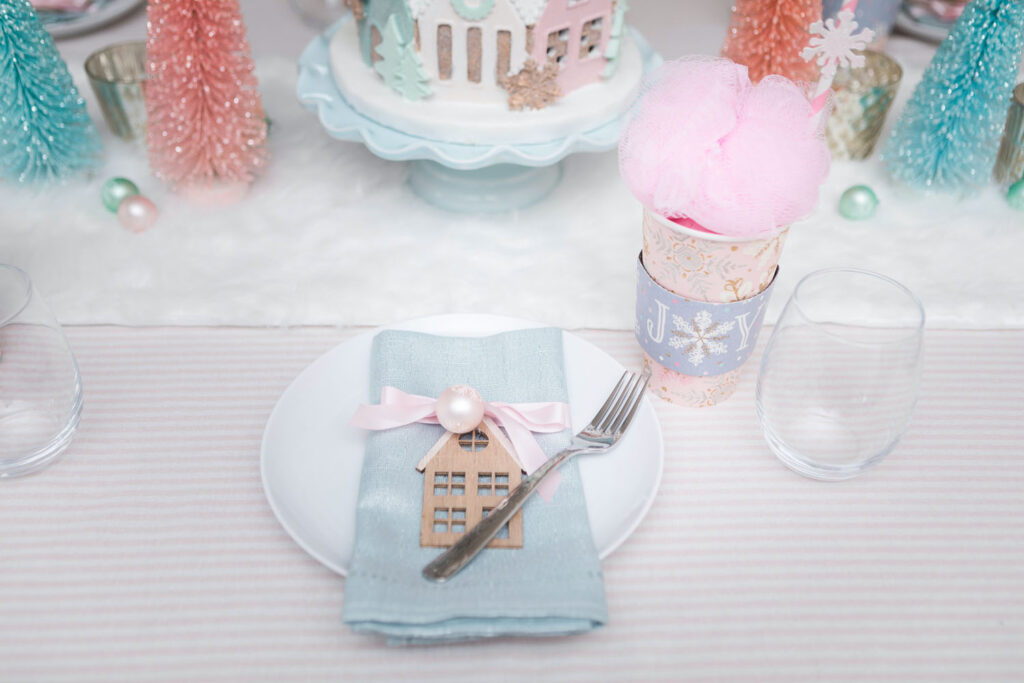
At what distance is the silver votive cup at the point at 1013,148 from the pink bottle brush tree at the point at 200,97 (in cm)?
83

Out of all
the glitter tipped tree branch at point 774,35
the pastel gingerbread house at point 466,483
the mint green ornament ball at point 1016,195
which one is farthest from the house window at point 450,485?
the mint green ornament ball at point 1016,195

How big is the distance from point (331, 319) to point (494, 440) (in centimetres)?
25

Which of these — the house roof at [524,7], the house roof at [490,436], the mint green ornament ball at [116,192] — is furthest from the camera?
the mint green ornament ball at [116,192]

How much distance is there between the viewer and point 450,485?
1.93 feet

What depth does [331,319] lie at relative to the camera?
0.79 meters

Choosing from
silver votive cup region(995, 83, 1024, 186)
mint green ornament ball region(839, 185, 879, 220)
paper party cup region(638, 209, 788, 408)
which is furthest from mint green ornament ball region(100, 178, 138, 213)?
silver votive cup region(995, 83, 1024, 186)

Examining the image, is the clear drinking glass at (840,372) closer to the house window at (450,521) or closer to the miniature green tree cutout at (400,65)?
the house window at (450,521)

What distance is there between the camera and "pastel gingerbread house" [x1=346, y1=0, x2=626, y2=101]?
0.80 metres

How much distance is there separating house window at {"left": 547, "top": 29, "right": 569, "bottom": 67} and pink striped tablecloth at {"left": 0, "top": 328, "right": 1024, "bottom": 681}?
38cm

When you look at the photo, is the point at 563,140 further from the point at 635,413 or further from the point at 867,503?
the point at 867,503

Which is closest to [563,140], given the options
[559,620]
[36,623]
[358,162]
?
[358,162]

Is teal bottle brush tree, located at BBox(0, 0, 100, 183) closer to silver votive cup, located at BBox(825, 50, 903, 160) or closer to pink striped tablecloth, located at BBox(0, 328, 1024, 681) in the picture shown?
pink striped tablecloth, located at BBox(0, 328, 1024, 681)

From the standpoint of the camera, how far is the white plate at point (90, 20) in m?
1.17

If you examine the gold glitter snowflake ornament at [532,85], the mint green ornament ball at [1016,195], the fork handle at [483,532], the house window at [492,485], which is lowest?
the mint green ornament ball at [1016,195]
